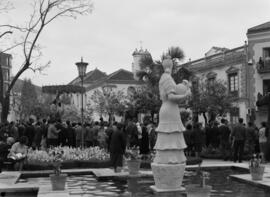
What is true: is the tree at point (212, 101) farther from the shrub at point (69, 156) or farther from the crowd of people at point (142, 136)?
the shrub at point (69, 156)

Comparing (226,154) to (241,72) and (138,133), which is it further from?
(241,72)

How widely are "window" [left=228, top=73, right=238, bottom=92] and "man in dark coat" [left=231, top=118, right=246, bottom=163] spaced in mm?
22004

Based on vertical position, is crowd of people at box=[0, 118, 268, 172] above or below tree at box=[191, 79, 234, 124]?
below

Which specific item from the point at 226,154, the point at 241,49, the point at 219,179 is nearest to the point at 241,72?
the point at 241,49

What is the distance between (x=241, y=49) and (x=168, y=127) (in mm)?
31380

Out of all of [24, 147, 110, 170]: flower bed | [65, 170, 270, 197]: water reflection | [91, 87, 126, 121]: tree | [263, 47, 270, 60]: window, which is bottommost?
[65, 170, 270, 197]: water reflection

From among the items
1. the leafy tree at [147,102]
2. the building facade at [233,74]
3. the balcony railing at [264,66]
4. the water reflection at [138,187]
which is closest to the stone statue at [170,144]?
the water reflection at [138,187]

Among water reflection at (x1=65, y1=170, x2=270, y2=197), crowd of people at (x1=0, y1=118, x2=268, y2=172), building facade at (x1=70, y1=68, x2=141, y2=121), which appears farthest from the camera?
building facade at (x1=70, y1=68, x2=141, y2=121)

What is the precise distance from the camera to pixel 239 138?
19.7 meters

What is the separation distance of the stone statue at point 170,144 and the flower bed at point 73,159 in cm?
757

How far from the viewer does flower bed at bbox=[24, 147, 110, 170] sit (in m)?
18.1

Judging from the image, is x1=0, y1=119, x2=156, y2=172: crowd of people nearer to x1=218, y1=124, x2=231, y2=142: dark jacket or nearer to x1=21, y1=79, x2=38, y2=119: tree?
x1=218, y1=124, x2=231, y2=142: dark jacket

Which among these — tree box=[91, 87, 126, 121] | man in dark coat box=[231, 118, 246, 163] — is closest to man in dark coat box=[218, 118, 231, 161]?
man in dark coat box=[231, 118, 246, 163]

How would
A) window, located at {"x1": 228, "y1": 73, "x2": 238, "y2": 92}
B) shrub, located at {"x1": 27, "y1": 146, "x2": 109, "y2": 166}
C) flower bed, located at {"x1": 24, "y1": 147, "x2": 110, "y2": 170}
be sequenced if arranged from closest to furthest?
flower bed, located at {"x1": 24, "y1": 147, "x2": 110, "y2": 170} < shrub, located at {"x1": 27, "y1": 146, "x2": 109, "y2": 166} < window, located at {"x1": 228, "y1": 73, "x2": 238, "y2": 92}
